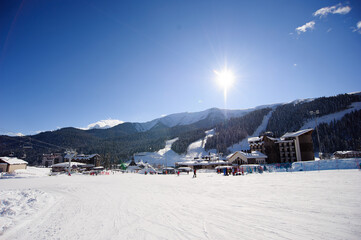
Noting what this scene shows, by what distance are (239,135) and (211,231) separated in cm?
15248

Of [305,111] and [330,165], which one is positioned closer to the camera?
[330,165]

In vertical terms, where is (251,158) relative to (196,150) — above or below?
below

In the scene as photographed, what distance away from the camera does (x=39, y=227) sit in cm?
718

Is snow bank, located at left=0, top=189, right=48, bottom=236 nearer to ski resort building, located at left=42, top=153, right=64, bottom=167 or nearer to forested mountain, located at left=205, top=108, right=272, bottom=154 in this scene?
forested mountain, located at left=205, top=108, right=272, bottom=154

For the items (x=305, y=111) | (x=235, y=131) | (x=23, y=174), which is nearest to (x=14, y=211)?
(x=23, y=174)

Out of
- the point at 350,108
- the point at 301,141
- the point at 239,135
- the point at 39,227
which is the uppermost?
the point at 350,108

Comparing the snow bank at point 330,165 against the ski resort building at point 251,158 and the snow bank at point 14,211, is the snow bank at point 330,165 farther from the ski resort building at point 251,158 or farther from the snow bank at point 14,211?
the snow bank at point 14,211

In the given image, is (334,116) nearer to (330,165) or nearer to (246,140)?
(246,140)

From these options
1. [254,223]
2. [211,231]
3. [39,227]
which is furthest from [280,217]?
[39,227]

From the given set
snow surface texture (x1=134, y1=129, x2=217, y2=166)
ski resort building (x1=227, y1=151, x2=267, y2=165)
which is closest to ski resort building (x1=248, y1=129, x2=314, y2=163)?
ski resort building (x1=227, y1=151, x2=267, y2=165)

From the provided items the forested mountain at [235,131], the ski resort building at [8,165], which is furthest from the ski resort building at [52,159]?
the forested mountain at [235,131]

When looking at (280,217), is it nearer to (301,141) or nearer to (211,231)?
(211,231)

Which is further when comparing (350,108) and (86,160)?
(350,108)

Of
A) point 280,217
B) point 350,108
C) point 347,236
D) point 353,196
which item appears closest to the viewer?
point 347,236
